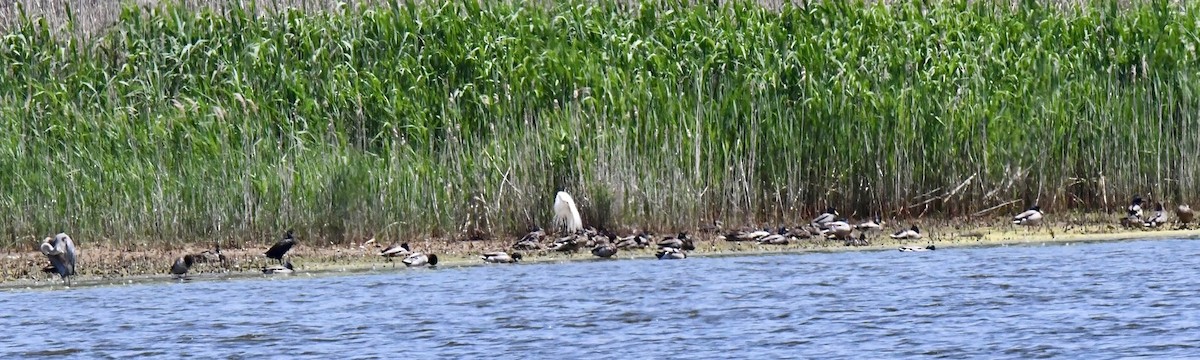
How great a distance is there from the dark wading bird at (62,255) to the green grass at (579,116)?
1085 mm

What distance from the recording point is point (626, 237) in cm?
1287

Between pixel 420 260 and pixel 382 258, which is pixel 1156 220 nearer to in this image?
pixel 420 260

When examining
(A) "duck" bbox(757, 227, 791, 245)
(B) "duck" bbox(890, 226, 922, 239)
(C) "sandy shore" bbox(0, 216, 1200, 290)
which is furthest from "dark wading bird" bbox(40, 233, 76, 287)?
(B) "duck" bbox(890, 226, 922, 239)

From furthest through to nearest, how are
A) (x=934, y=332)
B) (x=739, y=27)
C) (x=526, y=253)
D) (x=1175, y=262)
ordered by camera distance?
(x=739, y=27)
(x=526, y=253)
(x=1175, y=262)
(x=934, y=332)

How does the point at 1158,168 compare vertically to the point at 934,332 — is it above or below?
above

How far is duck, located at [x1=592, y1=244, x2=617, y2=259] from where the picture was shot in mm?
12430

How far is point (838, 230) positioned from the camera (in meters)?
12.9

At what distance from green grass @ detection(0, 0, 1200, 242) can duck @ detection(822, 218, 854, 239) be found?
0.57 metres

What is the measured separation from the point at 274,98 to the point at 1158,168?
6476 millimetres

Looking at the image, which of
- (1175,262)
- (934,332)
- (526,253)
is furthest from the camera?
(526,253)

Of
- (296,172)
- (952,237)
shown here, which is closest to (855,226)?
(952,237)

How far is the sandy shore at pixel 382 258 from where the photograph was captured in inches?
454

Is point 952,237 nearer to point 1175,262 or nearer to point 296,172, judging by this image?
point 1175,262

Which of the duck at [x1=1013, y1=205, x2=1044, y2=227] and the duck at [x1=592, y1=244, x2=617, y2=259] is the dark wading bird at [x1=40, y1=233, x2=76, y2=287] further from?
the duck at [x1=1013, y1=205, x2=1044, y2=227]
